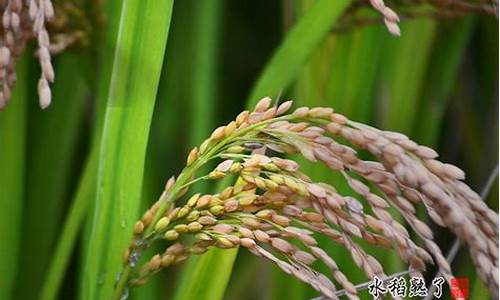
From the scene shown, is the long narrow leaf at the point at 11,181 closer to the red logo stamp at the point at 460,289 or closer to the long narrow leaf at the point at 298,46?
the long narrow leaf at the point at 298,46

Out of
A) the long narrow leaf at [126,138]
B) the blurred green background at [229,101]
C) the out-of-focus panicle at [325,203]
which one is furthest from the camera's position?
the blurred green background at [229,101]

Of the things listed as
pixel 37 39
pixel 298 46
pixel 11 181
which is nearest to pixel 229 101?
pixel 298 46

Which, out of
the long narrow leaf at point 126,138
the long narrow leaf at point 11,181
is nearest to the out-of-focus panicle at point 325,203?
the long narrow leaf at point 126,138

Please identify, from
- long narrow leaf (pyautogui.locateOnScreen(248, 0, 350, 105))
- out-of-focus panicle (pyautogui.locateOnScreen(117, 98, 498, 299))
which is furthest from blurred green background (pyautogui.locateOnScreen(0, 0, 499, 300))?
out-of-focus panicle (pyautogui.locateOnScreen(117, 98, 498, 299))

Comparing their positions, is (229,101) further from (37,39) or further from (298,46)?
(37,39)

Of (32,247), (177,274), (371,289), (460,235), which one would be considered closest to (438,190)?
(460,235)

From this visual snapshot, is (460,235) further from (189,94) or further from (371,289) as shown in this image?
(189,94)
